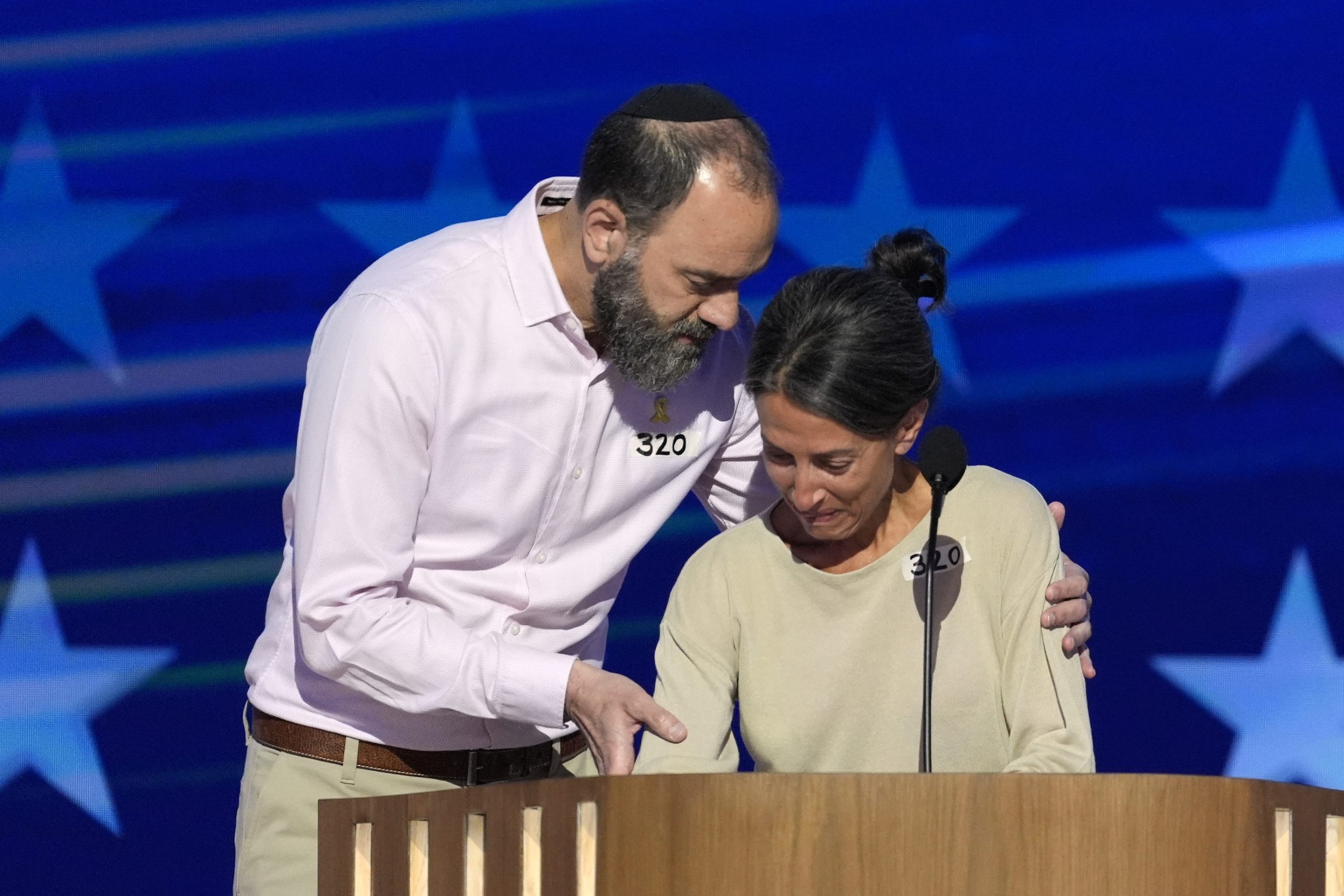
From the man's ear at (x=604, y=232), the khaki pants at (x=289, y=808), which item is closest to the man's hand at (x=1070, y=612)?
the man's ear at (x=604, y=232)

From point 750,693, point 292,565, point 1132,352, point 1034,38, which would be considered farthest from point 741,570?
point 1034,38

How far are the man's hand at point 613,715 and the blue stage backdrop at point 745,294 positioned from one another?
4.15 feet

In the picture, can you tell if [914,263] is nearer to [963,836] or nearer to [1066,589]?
[1066,589]

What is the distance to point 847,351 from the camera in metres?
2.03

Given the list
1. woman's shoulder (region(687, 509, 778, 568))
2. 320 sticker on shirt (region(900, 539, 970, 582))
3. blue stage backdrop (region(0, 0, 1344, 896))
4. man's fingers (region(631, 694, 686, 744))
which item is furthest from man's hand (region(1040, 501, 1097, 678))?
blue stage backdrop (region(0, 0, 1344, 896))

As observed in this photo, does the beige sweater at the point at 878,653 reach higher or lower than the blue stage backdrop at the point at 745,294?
lower

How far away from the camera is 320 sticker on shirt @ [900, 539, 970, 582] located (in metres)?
2.10

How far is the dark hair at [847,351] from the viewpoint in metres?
2.02

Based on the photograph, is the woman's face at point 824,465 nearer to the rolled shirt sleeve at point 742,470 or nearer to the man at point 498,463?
the man at point 498,463

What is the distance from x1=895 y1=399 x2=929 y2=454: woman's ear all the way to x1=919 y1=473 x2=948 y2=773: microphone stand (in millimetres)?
163

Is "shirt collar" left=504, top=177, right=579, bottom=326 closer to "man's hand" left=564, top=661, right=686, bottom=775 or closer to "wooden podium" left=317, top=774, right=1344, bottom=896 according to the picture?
"man's hand" left=564, top=661, right=686, bottom=775

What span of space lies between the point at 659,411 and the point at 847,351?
1.53ft

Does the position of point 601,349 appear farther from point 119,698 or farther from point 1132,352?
point 119,698

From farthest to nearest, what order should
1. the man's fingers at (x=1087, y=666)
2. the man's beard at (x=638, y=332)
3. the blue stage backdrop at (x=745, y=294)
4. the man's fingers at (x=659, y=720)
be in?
the blue stage backdrop at (x=745, y=294), the man's beard at (x=638, y=332), the man's fingers at (x=1087, y=666), the man's fingers at (x=659, y=720)
